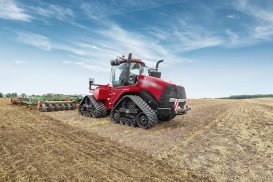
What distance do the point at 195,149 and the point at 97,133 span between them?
4204mm

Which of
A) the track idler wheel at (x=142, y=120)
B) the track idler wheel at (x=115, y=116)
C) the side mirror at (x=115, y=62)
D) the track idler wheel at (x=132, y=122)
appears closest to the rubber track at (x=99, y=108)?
the track idler wheel at (x=115, y=116)

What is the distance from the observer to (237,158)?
28.4ft

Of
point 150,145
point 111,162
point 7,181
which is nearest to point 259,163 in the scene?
point 150,145

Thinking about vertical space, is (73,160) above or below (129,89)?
below

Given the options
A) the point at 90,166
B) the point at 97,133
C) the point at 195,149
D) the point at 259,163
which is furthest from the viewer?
the point at 97,133

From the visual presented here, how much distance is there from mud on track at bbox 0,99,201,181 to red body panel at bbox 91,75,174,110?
3.17 m

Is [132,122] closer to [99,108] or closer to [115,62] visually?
[99,108]

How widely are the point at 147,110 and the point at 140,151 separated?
3.13m

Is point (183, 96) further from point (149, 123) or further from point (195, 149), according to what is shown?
point (195, 149)

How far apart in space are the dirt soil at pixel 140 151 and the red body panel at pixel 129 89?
1590 millimetres

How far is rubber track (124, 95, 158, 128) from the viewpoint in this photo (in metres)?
11.8

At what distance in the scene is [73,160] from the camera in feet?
25.2

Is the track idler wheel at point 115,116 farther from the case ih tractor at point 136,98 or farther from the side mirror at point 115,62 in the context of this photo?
the side mirror at point 115,62

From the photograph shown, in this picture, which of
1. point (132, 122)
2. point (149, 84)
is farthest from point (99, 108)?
point (149, 84)
